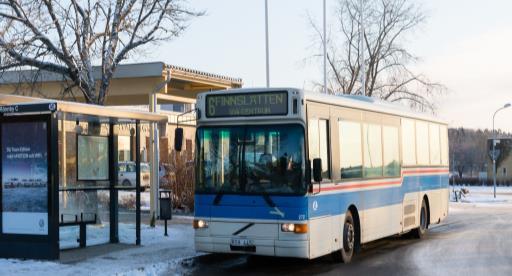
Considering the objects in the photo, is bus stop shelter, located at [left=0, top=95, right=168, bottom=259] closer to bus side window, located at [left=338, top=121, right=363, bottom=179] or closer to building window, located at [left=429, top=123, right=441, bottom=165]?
bus side window, located at [left=338, top=121, right=363, bottom=179]

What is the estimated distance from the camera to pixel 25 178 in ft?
42.4

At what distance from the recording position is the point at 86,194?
15.3 metres

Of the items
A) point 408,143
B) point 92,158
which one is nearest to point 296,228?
point 92,158

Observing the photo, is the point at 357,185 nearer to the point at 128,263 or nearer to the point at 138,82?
the point at 128,263

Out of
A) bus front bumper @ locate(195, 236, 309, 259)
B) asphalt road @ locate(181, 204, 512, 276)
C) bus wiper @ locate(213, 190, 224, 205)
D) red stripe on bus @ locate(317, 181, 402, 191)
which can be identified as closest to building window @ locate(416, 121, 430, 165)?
asphalt road @ locate(181, 204, 512, 276)

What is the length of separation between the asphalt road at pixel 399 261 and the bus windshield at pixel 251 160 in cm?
164

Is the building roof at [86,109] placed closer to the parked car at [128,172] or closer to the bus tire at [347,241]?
the bus tire at [347,241]

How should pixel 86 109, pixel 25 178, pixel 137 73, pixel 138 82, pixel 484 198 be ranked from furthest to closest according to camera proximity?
pixel 484 198, pixel 138 82, pixel 137 73, pixel 86 109, pixel 25 178

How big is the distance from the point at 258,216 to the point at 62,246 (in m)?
4.96

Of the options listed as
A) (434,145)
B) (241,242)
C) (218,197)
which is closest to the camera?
(241,242)

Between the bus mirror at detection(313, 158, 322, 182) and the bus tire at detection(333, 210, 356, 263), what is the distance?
1.81m

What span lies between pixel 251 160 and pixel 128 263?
2860 millimetres

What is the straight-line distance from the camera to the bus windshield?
40.7 feet

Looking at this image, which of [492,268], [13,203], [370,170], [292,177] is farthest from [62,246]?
[492,268]
